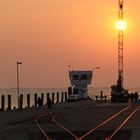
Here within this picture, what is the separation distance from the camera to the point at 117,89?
113 metres

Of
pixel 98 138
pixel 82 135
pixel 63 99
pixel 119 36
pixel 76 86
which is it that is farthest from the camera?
pixel 119 36

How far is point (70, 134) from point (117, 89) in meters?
80.3

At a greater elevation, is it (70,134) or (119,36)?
(119,36)

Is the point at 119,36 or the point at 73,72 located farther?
the point at 119,36

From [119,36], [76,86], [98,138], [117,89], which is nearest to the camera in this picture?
[98,138]

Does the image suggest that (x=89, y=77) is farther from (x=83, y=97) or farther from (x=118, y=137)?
(x=118, y=137)

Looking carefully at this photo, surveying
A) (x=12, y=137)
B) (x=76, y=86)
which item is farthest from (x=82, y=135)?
(x=76, y=86)

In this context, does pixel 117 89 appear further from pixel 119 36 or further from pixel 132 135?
pixel 132 135

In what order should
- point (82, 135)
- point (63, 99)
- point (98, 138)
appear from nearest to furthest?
1. point (98, 138)
2. point (82, 135)
3. point (63, 99)

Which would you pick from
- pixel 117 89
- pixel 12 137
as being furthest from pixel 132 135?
pixel 117 89

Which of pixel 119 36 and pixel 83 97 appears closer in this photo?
pixel 83 97

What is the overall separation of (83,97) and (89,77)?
34.2ft

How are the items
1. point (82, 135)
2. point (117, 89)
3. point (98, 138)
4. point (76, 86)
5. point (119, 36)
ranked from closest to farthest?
1. point (98, 138)
2. point (82, 135)
3. point (117, 89)
4. point (76, 86)
5. point (119, 36)

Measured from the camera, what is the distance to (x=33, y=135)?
32719mm
